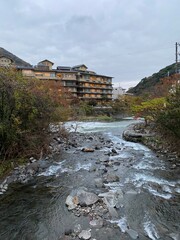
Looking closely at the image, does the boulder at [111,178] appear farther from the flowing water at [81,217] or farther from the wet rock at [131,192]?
the wet rock at [131,192]

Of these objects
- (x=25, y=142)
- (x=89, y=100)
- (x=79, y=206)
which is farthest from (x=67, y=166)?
(x=89, y=100)

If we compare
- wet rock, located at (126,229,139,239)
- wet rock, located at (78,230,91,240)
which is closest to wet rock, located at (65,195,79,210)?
wet rock, located at (78,230,91,240)

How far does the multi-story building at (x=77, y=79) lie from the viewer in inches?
1708

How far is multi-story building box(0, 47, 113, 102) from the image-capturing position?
4338cm

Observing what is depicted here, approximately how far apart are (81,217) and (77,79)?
152 ft

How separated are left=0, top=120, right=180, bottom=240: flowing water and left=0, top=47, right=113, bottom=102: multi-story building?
35.1m

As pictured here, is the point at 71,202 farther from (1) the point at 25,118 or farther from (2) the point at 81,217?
(1) the point at 25,118

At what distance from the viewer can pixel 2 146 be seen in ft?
26.6

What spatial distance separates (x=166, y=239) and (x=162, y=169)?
14.5 ft

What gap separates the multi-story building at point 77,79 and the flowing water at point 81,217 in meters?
35.1

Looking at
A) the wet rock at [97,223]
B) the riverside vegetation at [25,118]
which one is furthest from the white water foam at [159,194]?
the riverside vegetation at [25,118]

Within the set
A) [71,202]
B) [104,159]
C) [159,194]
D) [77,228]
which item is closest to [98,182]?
[71,202]

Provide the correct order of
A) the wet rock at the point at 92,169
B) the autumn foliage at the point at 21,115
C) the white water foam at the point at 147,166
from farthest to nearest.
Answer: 1. the white water foam at the point at 147,166
2. the wet rock at the point at 92,169
3. the autumn foliage at the point at 21,115

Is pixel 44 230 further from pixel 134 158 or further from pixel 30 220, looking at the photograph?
pixel 134 158
